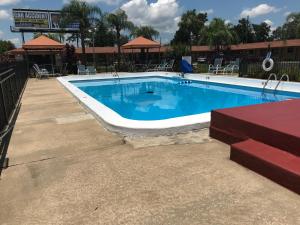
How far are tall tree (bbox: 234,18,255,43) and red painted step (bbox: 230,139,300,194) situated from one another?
199 feet

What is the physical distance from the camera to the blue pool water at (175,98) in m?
9.58

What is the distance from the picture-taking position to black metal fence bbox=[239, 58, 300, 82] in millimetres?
12439

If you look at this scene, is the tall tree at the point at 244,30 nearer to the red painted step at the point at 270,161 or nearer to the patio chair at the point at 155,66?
Answer: the patio chair at the point at 155,66

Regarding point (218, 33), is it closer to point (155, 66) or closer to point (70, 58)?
point (155, 66)

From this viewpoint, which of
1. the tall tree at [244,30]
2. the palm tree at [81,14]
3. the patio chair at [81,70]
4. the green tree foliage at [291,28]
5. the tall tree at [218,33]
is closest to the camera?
the patio chair at [81,70]

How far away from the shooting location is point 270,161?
3156 mm

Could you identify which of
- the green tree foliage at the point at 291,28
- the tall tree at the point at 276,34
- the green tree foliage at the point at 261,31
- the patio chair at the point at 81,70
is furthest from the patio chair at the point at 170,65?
the tall tree at the point at 276,34

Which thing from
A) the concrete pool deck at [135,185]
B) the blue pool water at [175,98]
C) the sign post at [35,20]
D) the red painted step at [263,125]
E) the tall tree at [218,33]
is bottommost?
the blue pool water at [175,98]

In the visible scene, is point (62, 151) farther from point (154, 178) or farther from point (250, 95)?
point (250, 95)

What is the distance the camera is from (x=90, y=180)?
3273mm

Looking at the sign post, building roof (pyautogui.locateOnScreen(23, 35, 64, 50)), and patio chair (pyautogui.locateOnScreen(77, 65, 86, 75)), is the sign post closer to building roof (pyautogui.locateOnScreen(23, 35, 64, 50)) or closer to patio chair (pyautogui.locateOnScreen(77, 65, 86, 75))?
building roof (pyautogui.locateOnScreen(23, 35, 64, 50))

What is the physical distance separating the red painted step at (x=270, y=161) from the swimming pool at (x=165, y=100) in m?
1.54

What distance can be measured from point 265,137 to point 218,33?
3009cm

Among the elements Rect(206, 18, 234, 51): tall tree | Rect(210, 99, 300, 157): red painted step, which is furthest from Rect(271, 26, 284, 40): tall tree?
Rect(210, 99, 300, 157): red painted step
